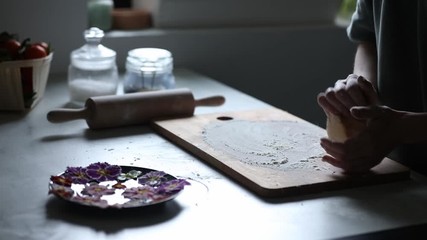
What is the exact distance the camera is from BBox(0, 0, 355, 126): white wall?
6.26 ft

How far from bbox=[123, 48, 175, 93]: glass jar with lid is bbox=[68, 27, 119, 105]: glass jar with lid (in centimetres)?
4

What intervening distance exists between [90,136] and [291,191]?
466 mm

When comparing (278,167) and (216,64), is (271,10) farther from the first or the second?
(278,167)

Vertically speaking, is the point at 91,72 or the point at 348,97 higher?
the point at 348,97

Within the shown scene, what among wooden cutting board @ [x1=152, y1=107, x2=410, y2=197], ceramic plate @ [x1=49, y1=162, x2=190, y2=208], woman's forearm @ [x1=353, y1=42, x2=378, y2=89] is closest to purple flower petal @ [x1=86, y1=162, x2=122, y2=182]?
ceramic plate @ [x1=49, y1=162, x2=190, y2=208]

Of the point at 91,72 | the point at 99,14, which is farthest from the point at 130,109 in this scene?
the point at 99,14

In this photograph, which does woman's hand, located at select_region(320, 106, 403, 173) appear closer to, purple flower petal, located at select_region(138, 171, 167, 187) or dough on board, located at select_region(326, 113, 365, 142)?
dough on board, located at select_region(326, 113, 365, 142)

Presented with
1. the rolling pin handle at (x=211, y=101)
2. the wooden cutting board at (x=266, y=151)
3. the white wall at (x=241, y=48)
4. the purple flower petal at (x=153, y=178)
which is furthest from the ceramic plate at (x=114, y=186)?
the white wall at (x=241, y=48)

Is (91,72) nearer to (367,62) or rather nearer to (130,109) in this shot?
(130,109)

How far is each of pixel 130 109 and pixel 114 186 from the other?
390 mm

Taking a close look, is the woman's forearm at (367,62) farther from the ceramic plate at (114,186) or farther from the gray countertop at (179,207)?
the ceramic plate at (114,186)

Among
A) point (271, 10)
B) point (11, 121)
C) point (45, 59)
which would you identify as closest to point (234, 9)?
point (271, 10)

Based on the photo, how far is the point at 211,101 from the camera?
1.59 meters

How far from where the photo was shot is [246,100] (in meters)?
1.71
